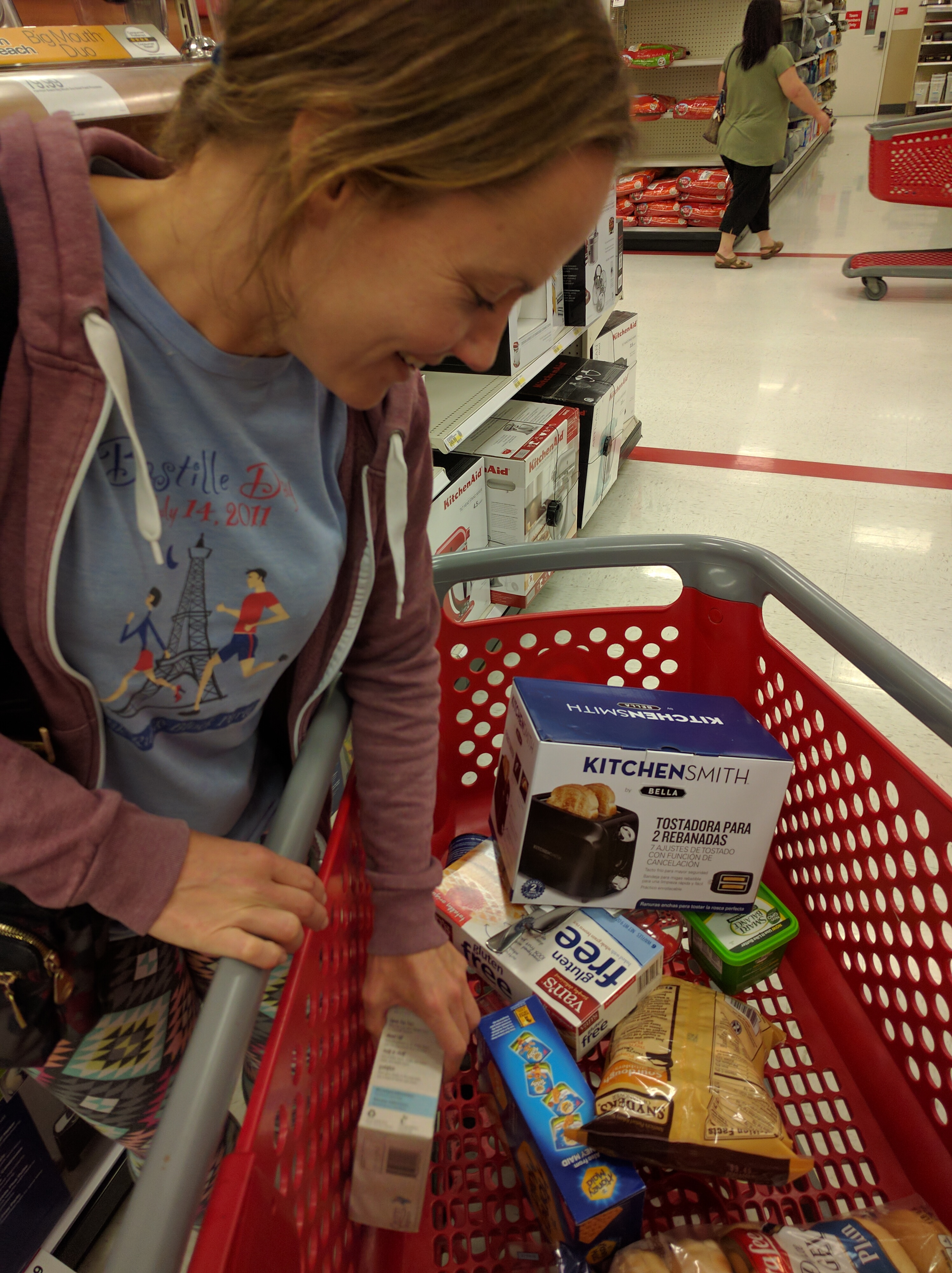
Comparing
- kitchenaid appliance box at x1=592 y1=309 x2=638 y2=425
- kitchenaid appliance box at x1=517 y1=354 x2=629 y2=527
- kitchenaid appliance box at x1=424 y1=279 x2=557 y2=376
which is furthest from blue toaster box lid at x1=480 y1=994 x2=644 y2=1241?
kitchenaid appliance box at x1=592 y1=309 x2=638 y2=425

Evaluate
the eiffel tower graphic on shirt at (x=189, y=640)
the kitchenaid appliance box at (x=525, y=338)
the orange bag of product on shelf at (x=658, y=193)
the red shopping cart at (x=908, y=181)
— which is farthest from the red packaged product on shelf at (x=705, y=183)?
the eiffel tower graphic on shirt at (x=189, y=640)

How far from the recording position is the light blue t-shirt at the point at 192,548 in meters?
0.60

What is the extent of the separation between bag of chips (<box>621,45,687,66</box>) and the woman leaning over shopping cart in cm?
671

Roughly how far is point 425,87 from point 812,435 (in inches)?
138

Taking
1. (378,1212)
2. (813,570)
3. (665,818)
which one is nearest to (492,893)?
(665,818)

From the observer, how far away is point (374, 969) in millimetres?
839

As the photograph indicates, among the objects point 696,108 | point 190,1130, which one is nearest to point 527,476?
point 190,1130

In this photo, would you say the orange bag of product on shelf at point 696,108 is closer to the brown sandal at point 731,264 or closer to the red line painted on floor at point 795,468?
the brown sandal at point 731,264

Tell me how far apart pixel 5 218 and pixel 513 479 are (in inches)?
65.8

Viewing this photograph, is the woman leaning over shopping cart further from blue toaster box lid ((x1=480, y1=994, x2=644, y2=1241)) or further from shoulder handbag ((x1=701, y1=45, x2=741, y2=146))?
shoulder handbag ((x1=701, y1=45, x2=741, y2=146))

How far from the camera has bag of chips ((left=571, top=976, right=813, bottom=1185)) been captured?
0.82 m

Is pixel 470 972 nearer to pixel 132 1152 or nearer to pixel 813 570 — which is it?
pixel 132 1152

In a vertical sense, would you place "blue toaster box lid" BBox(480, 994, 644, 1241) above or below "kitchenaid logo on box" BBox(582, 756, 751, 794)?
below

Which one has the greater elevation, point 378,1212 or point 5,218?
point 5,218
